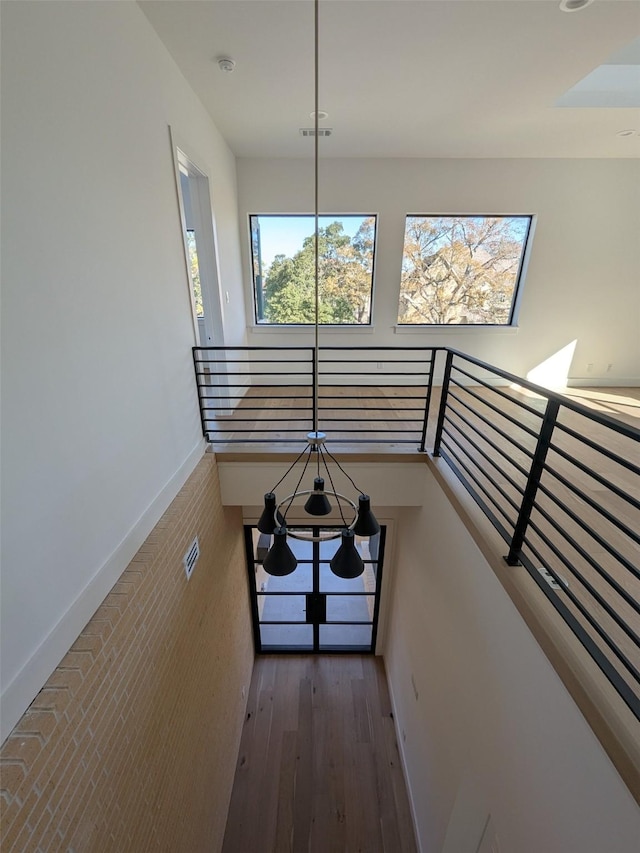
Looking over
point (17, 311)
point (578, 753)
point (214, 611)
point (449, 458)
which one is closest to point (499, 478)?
point (449, 458)

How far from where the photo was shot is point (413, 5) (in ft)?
5.97

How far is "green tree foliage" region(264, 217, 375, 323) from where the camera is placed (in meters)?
4.22

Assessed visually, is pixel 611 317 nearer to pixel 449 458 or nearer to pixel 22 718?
pixel 449 458

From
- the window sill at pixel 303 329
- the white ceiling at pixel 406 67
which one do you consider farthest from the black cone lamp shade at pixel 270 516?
the window sill at pixel 303 329

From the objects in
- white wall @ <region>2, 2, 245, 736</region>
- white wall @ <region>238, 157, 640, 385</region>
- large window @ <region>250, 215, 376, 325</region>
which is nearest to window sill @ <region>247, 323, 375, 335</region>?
large window @ <region>250, 215, 376, 325</region>

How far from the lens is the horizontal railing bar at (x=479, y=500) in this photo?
163 cm

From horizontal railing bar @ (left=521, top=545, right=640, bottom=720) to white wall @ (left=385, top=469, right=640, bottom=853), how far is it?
0.48ft

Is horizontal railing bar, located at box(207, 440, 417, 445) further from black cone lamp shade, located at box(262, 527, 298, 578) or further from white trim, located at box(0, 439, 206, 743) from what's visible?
black cone lamp shade, located at box(262, 527, 298, 578)

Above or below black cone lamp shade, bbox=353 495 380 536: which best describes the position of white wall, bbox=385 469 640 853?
below

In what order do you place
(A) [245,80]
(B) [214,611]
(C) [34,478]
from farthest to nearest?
(B) [214,611] → (A) [245,80] → (C) [34,478]

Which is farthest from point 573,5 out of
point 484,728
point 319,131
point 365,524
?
point 484,728

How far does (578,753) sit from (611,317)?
514 centimetres

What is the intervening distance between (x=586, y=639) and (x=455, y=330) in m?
4.06

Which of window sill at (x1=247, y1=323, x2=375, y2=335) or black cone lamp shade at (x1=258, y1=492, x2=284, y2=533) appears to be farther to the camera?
window sill at (x1=247, y1=323, x2=375, y2=335)
